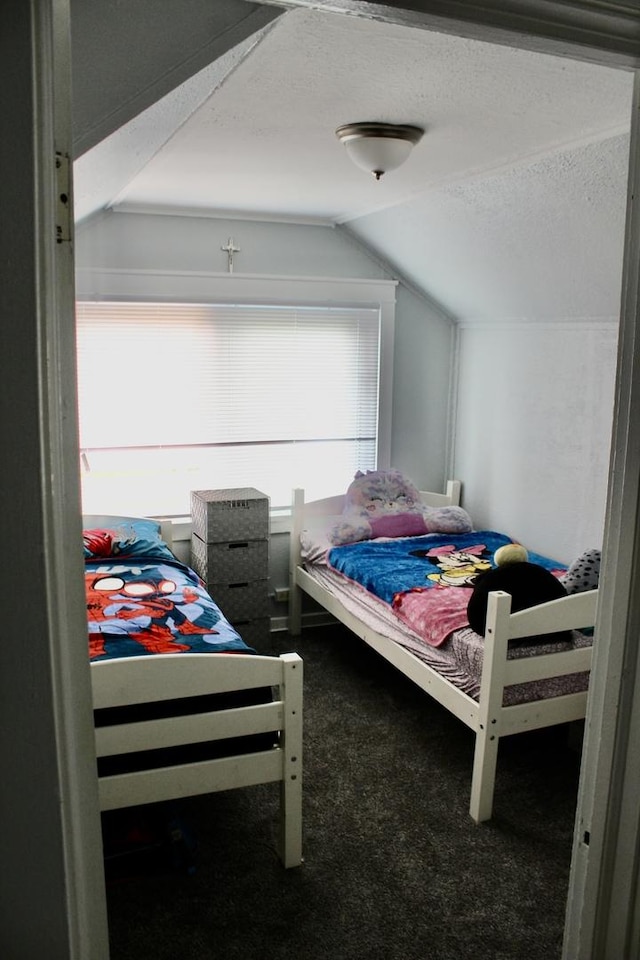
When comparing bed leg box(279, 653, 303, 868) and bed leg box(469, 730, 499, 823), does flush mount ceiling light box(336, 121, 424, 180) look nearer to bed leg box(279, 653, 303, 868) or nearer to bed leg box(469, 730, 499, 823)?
bed leg box(279, 653, 303, 868)

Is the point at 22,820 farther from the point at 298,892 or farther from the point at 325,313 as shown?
the point at 325,313

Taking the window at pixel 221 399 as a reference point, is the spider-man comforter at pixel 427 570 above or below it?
below

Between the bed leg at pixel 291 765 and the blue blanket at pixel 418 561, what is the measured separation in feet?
3.55

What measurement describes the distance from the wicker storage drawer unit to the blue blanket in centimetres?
40

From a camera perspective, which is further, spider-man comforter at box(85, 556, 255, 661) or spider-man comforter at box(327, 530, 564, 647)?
spider-man comforter at box(327, 530, 564, 647)

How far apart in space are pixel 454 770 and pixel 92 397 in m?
2.49

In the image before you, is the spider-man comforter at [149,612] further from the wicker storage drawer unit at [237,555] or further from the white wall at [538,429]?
the white wall at [538,429]

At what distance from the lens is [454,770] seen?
9.73ft

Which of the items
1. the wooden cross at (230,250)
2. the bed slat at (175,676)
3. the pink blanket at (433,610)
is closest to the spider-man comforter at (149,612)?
the bed slat at (175,676)

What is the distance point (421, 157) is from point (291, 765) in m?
2.12

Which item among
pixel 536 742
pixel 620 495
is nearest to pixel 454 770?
pixel 536 742

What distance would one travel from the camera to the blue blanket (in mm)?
3473

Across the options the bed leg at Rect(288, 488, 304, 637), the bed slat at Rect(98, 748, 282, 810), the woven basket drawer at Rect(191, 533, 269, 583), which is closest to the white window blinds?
the bed leg at Rect(288, 488, 304, 637)

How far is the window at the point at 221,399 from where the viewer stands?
4.02 m
